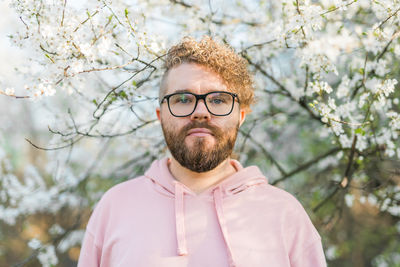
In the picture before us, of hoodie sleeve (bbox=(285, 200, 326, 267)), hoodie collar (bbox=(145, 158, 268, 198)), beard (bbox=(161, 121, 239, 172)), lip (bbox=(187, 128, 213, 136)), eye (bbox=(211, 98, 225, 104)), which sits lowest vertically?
hoodie sleeve (bbox=(285, 200, 326, 267))

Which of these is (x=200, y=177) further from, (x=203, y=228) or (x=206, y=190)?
(x=203, y=228)

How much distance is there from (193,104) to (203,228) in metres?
0.63

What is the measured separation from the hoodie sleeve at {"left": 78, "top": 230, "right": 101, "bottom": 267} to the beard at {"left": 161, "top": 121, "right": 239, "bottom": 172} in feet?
2.11

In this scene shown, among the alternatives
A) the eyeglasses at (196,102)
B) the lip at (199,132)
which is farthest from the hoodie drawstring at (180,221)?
the eyeglasses at (196,102)

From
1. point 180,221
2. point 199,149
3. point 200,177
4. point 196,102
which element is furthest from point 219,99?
point 180,221

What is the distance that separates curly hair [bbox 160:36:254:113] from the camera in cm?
200

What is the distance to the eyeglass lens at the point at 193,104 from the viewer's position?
190cm

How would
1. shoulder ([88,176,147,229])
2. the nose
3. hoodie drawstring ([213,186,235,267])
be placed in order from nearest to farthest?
hoodie drawstring ([213,186,235,267]) < the nose < shoulder ([88,176,147,229])

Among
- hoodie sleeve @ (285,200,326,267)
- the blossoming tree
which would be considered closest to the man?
hoodie sleeve @ (285,200,326,267)

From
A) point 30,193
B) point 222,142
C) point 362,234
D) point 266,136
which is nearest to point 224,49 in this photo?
A: point 222,142

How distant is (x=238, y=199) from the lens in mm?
1913

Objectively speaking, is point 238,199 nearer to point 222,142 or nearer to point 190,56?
point 222,142

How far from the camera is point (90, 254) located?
6.34 feet

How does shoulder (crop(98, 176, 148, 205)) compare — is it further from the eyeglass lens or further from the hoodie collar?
the eyeglass lens
